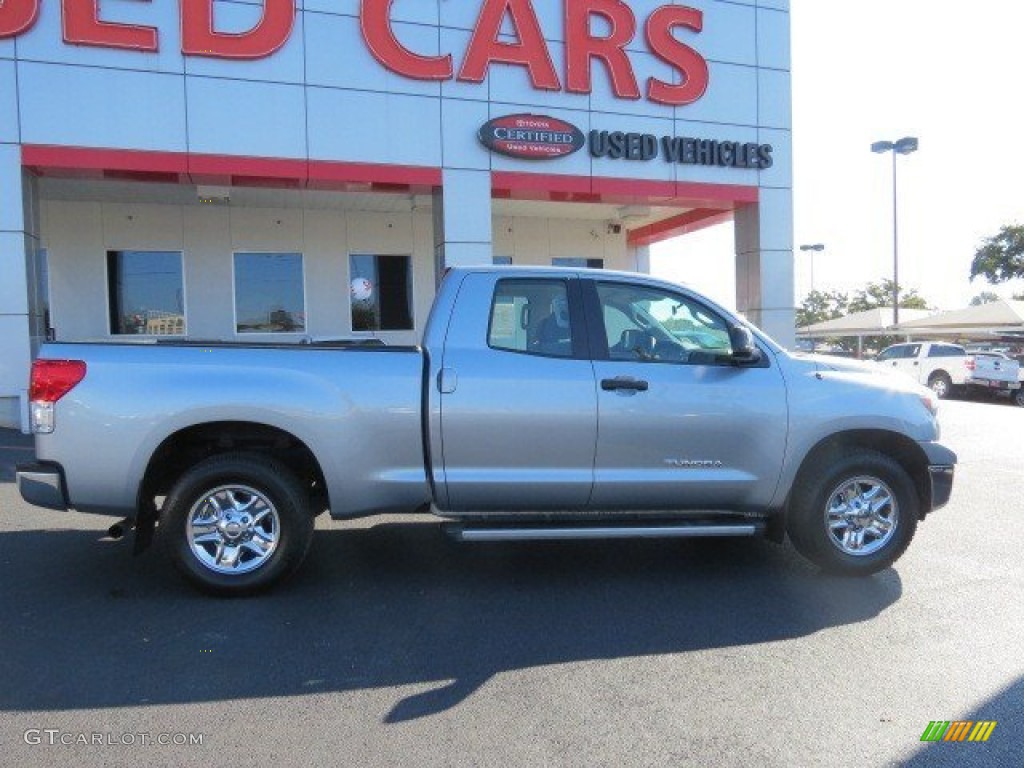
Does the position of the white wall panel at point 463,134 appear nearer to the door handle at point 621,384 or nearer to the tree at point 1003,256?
the door handle at point 621,384

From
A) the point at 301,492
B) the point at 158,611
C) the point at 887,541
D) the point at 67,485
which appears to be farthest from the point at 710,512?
the point at 67,485

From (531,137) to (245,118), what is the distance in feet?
14.9

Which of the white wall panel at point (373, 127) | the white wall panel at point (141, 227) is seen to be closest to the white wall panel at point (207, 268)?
the white wall panel at point (141, 227)

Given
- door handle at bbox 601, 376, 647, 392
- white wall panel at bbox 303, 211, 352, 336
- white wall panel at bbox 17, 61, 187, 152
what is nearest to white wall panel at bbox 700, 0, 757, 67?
white wall panel at bbox 303, 211, 352, 336

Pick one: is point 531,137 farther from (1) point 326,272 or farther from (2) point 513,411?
(2) point 513,411

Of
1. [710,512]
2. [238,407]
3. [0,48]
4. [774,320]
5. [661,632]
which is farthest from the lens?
[774,320]

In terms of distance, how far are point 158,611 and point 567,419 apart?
2.58 m

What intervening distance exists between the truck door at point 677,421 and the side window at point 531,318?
186mm

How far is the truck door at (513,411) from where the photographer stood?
4926mm

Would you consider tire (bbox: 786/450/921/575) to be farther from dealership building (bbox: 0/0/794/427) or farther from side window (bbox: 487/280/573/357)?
dealership building (bbox: 0/0/794/427)

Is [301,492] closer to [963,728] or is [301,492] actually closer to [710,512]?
[710,512]

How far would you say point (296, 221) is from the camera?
55.7 ft

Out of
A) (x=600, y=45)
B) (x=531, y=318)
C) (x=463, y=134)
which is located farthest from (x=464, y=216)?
(x=531, y=318)

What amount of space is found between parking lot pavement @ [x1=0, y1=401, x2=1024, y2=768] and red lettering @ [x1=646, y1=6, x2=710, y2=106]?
34.4 feet
